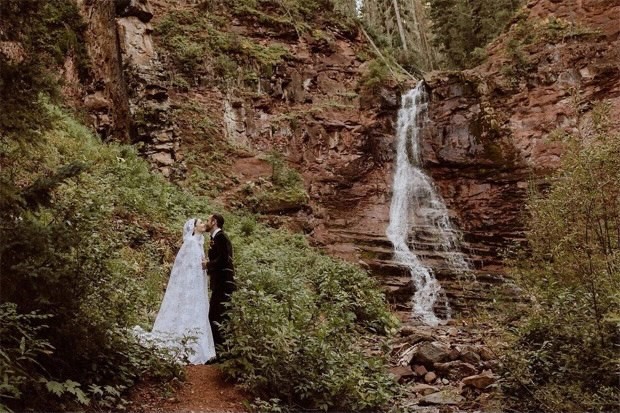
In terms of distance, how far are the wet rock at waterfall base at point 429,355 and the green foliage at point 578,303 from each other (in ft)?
5.88

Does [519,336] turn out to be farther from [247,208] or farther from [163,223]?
[247,208]

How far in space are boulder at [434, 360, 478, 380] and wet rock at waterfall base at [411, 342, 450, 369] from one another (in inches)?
6.0

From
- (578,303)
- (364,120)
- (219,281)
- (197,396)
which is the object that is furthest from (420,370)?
(364,120)

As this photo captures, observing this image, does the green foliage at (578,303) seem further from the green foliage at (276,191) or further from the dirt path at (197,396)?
the green foliage at (276,191)

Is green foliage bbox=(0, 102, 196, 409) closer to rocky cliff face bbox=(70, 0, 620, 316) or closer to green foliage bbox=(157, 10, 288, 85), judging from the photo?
rocky cliff face bbox=(70, 0, 620, 316)

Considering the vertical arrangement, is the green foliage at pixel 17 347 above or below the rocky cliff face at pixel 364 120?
below

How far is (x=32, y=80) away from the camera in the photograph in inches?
187

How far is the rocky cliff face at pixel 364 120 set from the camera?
18.7 m

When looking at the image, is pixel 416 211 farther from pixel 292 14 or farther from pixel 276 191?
pixel 292 14

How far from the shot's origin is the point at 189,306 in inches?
288

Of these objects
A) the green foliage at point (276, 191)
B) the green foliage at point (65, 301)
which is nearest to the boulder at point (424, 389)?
the green foliage at point (65, 301)

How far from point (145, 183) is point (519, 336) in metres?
10.4

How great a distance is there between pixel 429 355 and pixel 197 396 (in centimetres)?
453

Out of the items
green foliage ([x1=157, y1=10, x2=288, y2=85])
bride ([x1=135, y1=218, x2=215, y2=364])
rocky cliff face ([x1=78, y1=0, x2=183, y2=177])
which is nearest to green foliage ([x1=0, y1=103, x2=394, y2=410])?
bride ([x1=135, y1=218, x2=215, y2=364])
